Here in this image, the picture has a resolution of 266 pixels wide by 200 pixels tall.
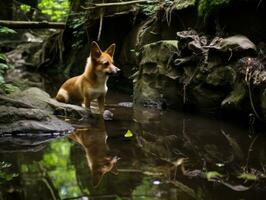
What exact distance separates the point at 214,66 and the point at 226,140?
208 cm

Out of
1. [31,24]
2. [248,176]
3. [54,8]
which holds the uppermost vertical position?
[31,24]

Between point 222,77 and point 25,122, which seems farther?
point 222,77

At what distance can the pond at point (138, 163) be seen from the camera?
4.06 m

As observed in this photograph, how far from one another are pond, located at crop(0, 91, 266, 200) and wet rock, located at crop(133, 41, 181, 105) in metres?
1.60

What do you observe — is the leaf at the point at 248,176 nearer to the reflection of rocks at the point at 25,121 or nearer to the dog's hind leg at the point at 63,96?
the reflection of rocks at the point at 25,121

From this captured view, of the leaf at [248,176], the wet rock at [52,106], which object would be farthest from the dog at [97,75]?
the leaf at [248,176]

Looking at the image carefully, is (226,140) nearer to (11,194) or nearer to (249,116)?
(249,116)

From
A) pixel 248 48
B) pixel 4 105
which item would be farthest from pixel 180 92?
pixel 4 105

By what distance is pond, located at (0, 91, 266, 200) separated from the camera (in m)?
4.06

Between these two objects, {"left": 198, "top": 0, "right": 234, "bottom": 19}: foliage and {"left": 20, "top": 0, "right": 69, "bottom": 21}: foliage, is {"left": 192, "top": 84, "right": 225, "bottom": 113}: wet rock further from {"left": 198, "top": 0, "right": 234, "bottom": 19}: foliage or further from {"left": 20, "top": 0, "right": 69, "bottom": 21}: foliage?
{"left": 20, "top": 0, "right": 69, "bottom": 21}: foliage

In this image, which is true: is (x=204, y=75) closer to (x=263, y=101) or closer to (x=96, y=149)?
(x=263, y=101)

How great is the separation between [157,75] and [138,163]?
4.45 m

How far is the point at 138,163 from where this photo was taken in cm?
498

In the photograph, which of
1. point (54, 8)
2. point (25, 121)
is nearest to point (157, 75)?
point (25, 121)
